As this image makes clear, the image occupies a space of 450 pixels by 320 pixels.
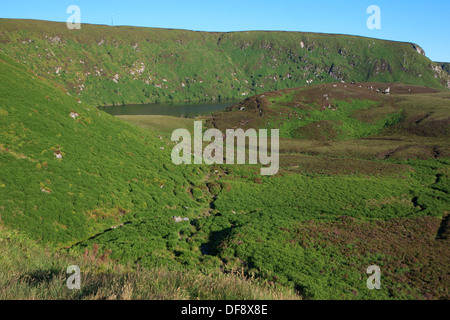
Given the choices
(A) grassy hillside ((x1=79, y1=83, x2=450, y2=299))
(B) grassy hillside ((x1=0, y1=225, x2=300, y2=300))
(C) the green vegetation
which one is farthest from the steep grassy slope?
(B) grassy hillside ((x1=0, y1=225, x2=300, y2=300))

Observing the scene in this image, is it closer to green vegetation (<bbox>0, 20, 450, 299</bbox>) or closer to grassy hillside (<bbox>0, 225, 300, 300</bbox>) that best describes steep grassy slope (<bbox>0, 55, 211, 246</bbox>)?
green vegetation (<bbox>0, 20, 450, 299</bbox>)

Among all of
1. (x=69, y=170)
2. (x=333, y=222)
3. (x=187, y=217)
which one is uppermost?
(x=69, y=170)

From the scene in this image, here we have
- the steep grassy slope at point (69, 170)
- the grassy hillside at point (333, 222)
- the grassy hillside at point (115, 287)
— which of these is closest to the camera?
the grassy hillside at point (115, 287)

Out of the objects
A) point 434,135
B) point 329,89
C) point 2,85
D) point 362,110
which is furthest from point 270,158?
point 329,89


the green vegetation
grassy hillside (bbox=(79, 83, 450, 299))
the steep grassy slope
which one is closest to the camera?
A: the green vegetation

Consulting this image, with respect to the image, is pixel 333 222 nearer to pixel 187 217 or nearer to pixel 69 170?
pixel 187 217

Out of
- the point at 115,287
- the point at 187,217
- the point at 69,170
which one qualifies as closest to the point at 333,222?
the point at 187,217

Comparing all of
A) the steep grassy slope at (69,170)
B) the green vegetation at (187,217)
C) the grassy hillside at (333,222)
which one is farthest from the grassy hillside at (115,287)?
the steep grassy slope at (69,170)

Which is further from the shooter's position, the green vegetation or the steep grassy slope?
the steep grassy slope

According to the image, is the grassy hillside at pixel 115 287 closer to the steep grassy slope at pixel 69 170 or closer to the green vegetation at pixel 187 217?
the green vegetation at pixel 187 217
